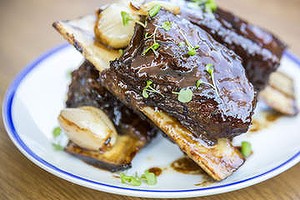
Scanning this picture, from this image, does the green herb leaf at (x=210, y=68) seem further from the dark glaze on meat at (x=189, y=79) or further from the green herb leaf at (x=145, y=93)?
the green herb leaf at (x=145, y=93)

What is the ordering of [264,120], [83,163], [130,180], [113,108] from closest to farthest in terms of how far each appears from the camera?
[130,180]
[83,163]
[113,108]
[264,120]

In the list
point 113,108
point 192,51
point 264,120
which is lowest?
point 264,120

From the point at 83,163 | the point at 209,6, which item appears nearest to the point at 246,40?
the point at 209,6

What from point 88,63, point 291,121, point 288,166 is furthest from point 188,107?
point 291,121

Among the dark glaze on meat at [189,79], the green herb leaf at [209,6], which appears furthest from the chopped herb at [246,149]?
the green herb leaf at [209,6]

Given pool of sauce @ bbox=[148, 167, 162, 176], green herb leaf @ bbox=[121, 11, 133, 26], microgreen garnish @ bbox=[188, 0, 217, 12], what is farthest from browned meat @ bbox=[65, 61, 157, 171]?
microgreen garnish @ bbox=[188, 0, 217, 12]

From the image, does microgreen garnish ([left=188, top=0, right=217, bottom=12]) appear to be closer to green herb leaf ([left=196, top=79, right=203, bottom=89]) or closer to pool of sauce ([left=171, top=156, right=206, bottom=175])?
green herb leaf ([left=196, top=79, right=203, bottom=89])

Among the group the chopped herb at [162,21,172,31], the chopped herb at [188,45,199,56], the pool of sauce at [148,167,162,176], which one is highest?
the chopped herb at [162,21,172,31]

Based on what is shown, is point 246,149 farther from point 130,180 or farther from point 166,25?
point 166,25
